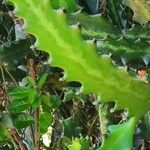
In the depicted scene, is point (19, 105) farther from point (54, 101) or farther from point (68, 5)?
point (68, 5)

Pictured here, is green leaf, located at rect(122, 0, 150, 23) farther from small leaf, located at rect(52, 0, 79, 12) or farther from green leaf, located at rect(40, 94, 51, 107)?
green leaf, located at rect(40, 94, 51, 107)

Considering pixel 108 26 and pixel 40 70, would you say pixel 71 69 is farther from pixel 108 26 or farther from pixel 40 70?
pixel 40 70

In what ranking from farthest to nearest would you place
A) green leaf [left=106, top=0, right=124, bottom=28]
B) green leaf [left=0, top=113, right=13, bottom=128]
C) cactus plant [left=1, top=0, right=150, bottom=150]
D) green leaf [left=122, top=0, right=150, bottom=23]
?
1. green leaf [left=0, top=113, right=13, bottom=128]
2. green leaf [left=106, top=0, right=124, bottom=28]
3. green leaf [left=122, top=0, right=150, bottom=23]
4. cactus plant [left=1, top=0, right=150, bottom=150]

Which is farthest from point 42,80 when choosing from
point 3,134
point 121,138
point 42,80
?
point 121,138

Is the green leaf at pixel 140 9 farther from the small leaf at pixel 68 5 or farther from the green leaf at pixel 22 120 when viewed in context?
the green leaf at pixel 22 120

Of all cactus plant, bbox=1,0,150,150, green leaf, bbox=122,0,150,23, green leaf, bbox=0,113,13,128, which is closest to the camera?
cactus plant, bbox=1,0,150,150

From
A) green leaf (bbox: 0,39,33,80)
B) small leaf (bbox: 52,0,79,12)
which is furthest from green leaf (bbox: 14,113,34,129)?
small leaf (bbox: 52,0,79,12)

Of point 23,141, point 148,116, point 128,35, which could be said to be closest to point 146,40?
point 128,35
